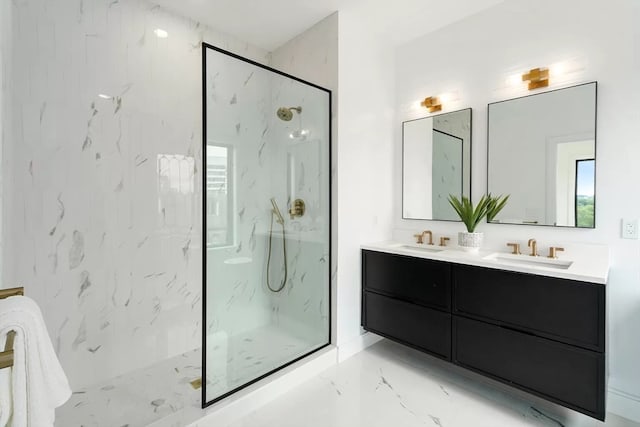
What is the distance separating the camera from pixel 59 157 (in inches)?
75.9

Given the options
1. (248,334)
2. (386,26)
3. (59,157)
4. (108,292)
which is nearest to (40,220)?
(59,157)

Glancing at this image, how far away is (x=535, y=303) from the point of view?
1749 millimetres

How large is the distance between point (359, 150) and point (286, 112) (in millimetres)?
706

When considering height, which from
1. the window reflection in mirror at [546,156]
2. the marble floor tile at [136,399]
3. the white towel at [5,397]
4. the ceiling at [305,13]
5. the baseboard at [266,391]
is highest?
the ceiling at [305,13]

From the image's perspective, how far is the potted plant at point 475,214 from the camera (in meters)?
2.25

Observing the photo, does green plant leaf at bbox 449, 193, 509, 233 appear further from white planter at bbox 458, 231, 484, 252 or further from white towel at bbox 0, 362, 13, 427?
white towel at bbox 0, 362, 13, 427

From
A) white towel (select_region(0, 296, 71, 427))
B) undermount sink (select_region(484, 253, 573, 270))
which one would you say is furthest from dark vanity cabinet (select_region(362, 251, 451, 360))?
white towel (select_region(0, 296, 71, 427))

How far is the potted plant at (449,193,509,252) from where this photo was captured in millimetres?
2252

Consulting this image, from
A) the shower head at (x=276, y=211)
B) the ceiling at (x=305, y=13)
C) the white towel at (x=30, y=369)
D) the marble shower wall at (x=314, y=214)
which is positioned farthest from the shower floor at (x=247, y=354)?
the ceiling at (x=305, y=13)

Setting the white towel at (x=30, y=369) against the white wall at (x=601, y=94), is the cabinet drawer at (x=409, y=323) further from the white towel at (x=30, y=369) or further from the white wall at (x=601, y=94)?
the white towel at (x=30, y=369)

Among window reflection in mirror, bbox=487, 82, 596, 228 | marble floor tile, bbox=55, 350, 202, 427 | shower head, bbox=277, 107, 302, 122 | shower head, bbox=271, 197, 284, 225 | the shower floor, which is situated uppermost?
shower head, bbox=277, 107, 302, 122

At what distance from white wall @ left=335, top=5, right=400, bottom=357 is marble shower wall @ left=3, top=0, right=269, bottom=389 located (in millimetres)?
1192

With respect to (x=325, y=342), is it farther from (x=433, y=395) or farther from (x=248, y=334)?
(x=433, y=395)

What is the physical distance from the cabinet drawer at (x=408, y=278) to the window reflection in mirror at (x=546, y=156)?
0.67 meters
